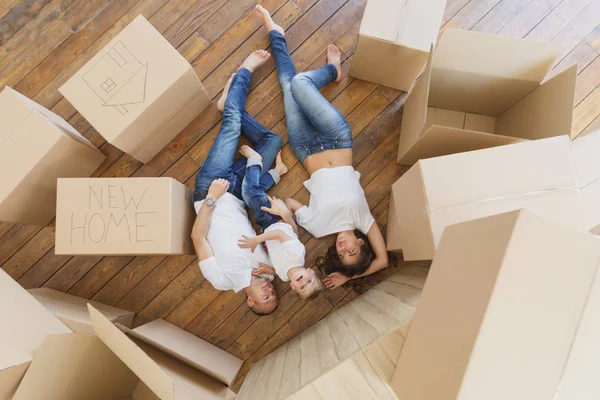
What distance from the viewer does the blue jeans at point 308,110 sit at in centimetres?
156

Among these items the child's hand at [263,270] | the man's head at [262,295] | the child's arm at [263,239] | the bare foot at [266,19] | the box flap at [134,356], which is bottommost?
the man's head at [262,295]

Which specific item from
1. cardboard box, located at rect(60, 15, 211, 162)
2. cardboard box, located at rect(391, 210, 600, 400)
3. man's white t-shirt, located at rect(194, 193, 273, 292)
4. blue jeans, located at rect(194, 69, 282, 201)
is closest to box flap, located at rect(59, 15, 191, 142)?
cardboard box, located at rect(60, 15, 211, 162)

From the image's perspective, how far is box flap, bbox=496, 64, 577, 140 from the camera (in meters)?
1.19

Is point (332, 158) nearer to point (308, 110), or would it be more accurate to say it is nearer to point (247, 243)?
point (308, 110)

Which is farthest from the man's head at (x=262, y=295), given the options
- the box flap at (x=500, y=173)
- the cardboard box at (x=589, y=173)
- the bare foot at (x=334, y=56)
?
the cardboard box at (x=589, y=173)

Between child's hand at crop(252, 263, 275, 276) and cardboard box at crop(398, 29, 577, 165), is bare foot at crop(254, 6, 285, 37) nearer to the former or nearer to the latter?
cardboard box at crop(398, 29, 577, 165)

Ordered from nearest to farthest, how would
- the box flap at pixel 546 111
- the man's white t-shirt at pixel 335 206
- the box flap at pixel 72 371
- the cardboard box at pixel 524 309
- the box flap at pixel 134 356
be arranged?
the cardboard box at pixel 524 309
the box flap at pixel 134 356
the box flap at pixel 72 371
the box flap at pixel 546 111
the man's white t-shirt at pixel 335 206

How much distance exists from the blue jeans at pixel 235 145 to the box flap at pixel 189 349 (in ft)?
1.81

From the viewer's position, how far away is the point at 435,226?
1033 mm

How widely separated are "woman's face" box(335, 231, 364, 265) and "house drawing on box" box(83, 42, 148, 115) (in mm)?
926

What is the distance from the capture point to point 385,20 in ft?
4.33

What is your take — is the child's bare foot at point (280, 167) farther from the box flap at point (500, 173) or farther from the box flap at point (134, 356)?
the box flap at point (134, 356)

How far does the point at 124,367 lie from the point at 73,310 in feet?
0.96

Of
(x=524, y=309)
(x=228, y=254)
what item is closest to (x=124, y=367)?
(x=228, y=254)
